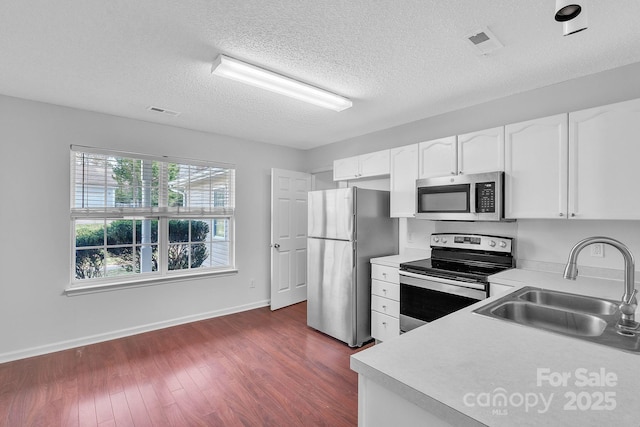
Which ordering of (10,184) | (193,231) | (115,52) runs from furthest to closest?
1. (193,231)
2. (10,184)
3. (115,52)

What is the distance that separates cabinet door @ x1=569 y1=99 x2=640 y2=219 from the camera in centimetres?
195

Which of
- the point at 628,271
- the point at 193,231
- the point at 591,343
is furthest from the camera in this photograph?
the point at 193,231

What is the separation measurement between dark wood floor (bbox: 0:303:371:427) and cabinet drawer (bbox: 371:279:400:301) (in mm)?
670

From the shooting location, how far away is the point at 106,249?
3.39 m

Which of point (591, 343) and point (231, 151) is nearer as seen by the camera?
point (591, 343)

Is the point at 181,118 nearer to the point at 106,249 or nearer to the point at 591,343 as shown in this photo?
the point at 106,249

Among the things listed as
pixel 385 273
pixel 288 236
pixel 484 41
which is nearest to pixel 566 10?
pixel 484 41

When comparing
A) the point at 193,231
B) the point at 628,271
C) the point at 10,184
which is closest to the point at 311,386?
the point at 628,271

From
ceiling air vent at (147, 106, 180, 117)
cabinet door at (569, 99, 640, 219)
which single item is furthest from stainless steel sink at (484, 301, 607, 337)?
ceiling air vent at (147, 106, 180, 117)

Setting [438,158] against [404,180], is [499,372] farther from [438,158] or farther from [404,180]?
[404,180]

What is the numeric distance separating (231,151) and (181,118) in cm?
88

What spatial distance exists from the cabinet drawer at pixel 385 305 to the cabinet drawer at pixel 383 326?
44 mm

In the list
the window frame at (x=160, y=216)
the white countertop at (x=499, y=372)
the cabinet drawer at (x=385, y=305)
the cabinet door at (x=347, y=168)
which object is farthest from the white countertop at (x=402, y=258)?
the window frame at (x=160, y=216)

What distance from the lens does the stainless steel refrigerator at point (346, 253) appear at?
10.5ft
